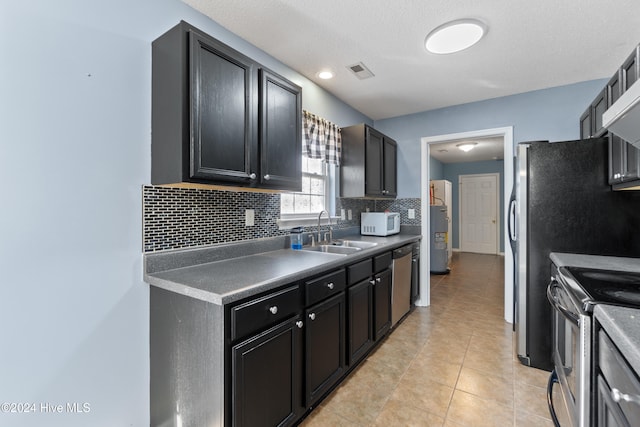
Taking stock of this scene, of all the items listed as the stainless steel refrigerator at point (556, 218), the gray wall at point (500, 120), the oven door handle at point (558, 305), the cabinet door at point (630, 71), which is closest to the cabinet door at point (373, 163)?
the gray wall at point (500, 120)

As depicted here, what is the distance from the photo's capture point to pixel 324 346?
69.6 inches

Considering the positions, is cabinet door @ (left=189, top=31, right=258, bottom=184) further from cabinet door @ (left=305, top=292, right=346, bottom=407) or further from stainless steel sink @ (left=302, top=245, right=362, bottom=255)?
stainless steel sink @ (left=302, top=245, right=362, bottom=255)

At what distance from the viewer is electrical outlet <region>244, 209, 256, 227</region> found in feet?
6.91

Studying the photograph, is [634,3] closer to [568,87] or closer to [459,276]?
[568,87]

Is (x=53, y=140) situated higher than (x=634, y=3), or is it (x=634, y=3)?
(x=634, y=3)

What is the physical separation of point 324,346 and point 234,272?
0.74 meters

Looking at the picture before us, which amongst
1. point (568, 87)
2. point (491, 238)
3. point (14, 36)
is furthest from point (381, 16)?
point (491, 238)

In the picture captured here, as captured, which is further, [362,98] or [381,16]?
[362,98]

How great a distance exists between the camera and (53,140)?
1236 mm

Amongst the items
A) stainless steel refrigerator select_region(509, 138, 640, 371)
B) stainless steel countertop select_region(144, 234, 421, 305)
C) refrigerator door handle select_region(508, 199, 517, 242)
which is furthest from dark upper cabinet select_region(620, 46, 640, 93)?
stainless steel countertop select_region(144, 234, 421, 305)

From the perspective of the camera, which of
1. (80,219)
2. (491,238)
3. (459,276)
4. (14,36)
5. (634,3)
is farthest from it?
(491,238)

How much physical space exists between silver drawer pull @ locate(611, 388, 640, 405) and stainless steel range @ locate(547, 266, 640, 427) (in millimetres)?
331

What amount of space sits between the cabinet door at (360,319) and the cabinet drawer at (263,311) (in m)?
0.65

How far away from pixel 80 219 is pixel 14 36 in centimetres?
77
